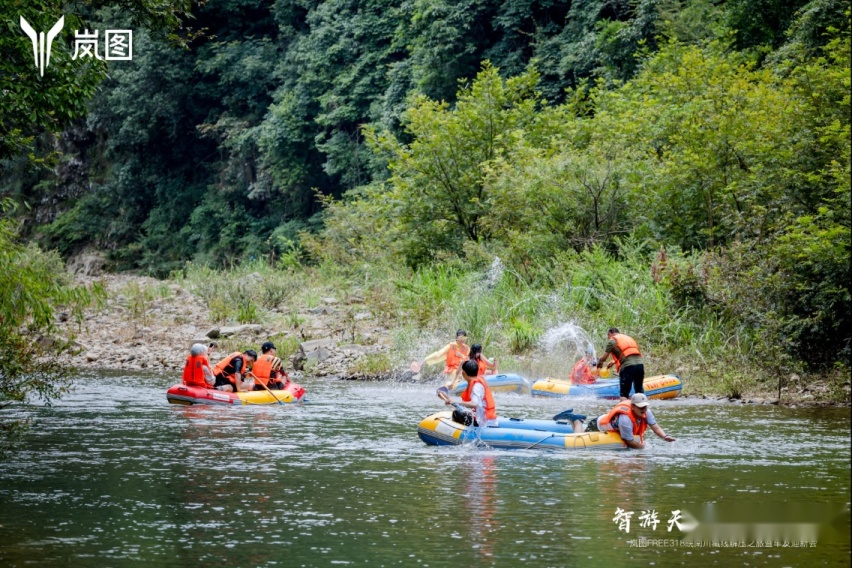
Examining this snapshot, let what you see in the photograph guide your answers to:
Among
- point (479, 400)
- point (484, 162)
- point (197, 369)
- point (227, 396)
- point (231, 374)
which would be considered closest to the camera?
point (479, 400)

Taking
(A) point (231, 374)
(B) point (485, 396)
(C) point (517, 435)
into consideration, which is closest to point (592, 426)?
(C) point (517, 435)

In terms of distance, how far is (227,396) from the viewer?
1911 centimetres

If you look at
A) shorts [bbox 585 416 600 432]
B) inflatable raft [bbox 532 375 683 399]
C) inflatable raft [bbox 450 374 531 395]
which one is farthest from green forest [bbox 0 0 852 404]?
shorts [bbox 585 416 600 432]

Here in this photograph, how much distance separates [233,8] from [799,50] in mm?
34777

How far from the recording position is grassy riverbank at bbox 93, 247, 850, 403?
66.3ft

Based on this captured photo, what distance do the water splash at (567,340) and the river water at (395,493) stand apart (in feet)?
17.4

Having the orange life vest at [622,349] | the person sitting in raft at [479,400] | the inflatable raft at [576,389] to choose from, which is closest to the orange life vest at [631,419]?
the person sitting in raft at [479,400]

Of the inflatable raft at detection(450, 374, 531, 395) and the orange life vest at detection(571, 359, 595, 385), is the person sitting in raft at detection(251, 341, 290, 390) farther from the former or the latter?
the orange life vest at detection(571, 359, 595, 385)

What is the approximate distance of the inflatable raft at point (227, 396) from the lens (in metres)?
18.8

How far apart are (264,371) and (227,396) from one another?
85 centimetres

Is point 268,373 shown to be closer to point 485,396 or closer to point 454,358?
point 454,358

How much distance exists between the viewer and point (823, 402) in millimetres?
18266

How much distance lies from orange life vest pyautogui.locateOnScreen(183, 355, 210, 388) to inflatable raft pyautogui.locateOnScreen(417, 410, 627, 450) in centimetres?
577

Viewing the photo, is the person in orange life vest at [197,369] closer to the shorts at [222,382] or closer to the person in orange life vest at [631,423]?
the shorts at [222,382]
